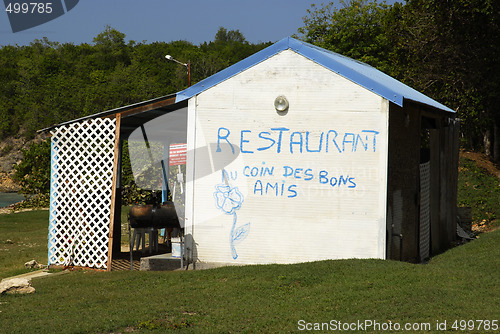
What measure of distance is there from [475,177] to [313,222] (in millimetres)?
14668

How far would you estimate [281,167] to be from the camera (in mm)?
11047

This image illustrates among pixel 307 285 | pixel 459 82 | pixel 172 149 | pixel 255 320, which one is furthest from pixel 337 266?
pixel 459 82

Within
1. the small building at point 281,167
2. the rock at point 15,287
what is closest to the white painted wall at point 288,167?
the small building at point 281,167

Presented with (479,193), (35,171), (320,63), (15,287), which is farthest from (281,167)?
(35,171)

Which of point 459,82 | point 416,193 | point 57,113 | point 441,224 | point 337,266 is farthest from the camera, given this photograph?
point 57,113

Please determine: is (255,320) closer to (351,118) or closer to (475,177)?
(351,118)

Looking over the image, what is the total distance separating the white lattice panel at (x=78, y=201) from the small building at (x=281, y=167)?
0.09ft

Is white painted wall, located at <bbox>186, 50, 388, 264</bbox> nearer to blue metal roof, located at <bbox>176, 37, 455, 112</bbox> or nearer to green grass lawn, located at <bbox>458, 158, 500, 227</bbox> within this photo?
blue metal roof, located at <bbox>176, 37, 455, 112</bbox>

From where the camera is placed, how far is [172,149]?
1380cm

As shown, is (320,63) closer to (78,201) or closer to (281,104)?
(281,104)

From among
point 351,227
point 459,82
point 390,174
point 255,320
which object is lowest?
point 255,320

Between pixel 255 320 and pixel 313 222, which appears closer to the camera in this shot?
pixel 255 320

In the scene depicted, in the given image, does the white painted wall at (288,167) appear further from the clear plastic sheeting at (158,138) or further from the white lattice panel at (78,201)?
the clear plastic sheeting at (158,138)

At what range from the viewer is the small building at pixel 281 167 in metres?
10.7
